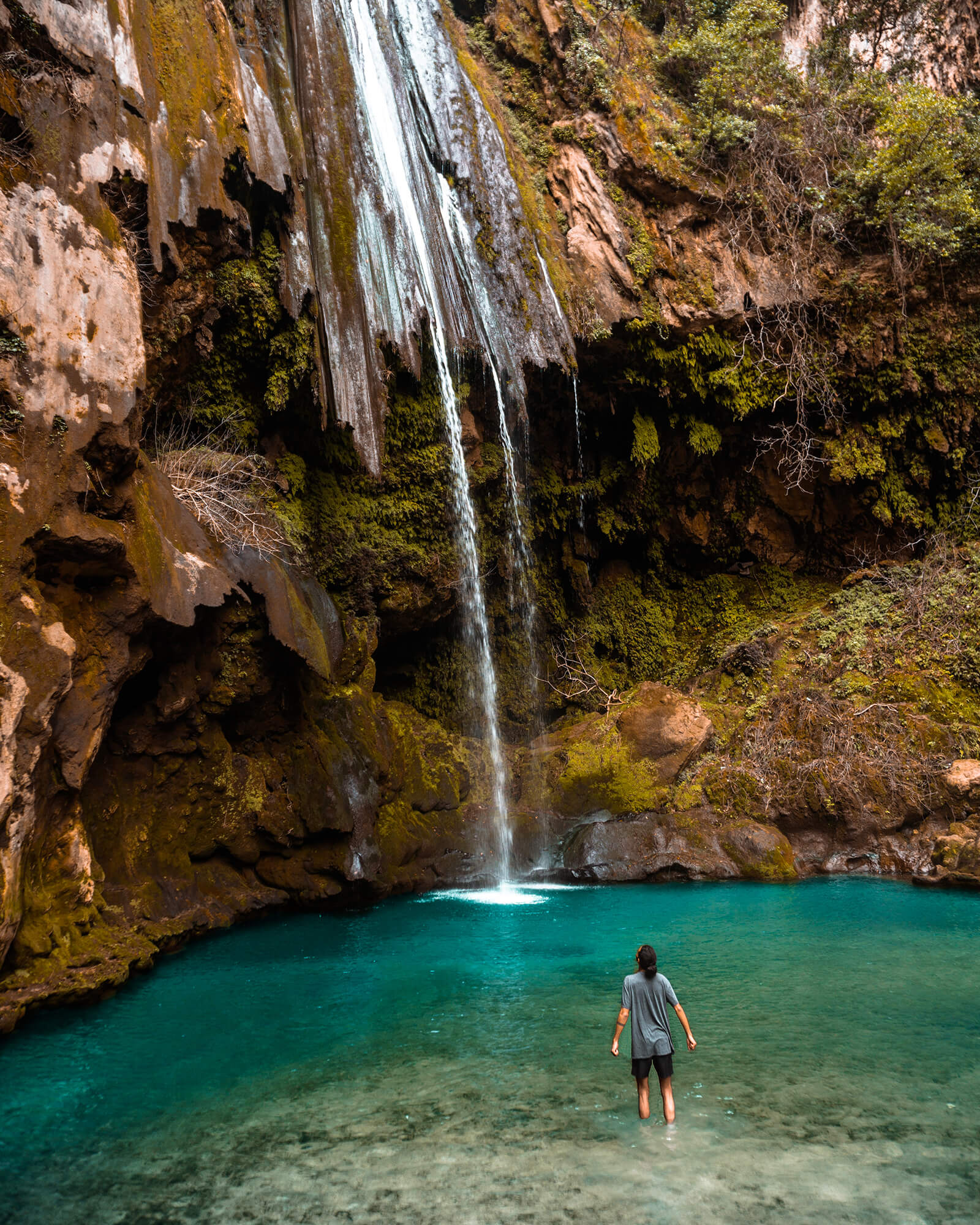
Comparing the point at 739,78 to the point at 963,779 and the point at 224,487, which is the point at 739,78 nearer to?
the point at 224,487

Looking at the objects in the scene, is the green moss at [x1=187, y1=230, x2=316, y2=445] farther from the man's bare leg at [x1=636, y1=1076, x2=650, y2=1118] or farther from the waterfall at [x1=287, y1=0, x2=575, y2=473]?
the man's bare leg at [x1=636, y1=1076, x2=650, y2=1118]

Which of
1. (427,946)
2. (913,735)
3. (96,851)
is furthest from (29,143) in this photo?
(913,735)

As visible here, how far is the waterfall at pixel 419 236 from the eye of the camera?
38.9ft

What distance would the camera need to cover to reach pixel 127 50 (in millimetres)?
8641

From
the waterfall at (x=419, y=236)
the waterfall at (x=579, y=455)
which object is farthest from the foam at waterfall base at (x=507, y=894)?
the waterfall at (x=579, y=455)

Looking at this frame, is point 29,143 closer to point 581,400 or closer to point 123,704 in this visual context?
point 123,704

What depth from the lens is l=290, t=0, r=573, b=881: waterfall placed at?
38.9ft

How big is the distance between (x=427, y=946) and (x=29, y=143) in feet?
27.3

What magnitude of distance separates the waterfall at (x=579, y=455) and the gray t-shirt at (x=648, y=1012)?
1186cm

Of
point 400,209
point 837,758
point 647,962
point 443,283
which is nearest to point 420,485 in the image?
point 443,283

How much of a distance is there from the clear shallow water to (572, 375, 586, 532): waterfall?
9575 millimetres

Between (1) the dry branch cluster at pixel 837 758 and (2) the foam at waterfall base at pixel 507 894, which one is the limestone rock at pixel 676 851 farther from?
(1) the dry branch cluster at pixel 837 758

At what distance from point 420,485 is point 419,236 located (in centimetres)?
395

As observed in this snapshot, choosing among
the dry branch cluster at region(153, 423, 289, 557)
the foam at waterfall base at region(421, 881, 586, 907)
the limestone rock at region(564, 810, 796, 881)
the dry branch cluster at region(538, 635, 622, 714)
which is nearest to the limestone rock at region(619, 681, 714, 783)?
the limestone rock at region(564, 810, 796, 881)
